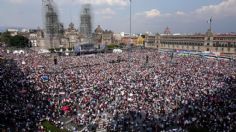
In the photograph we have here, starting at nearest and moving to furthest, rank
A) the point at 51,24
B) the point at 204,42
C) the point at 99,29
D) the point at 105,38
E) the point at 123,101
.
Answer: the point at 123,101 < the point at 204,42 < the point at 51,24 < the point at 105,38 < the point at 99,29

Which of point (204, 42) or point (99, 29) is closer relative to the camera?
point (204, 42)

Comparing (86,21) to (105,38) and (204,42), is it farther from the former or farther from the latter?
(204,42)

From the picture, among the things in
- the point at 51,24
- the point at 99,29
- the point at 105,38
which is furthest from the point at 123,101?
the point at 99,29

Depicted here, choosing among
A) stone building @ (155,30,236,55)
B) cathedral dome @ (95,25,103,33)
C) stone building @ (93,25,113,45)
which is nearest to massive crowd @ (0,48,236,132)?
stone building @ (155,30,236,55)

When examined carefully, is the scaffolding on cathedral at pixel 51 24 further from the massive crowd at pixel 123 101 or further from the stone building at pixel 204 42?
the massive crowd at pixel 123 101

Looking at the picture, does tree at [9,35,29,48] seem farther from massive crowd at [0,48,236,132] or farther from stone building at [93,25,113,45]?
massive crowd at [0,48,236,132]

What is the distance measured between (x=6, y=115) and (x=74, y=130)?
6.44m

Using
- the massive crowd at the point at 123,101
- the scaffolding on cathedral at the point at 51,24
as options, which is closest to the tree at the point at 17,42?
the scaffolding on cathedral at the point at 51,24

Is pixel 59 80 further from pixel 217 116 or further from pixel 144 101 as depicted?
pixel 217 116

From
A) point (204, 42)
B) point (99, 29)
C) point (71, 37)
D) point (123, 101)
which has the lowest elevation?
point (123, 101)

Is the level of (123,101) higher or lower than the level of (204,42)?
lower

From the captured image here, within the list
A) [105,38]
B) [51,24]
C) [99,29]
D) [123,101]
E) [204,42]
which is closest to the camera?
[123,101]

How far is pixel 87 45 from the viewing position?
94.2 m

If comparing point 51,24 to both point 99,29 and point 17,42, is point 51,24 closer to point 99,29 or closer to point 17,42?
point 17,42
